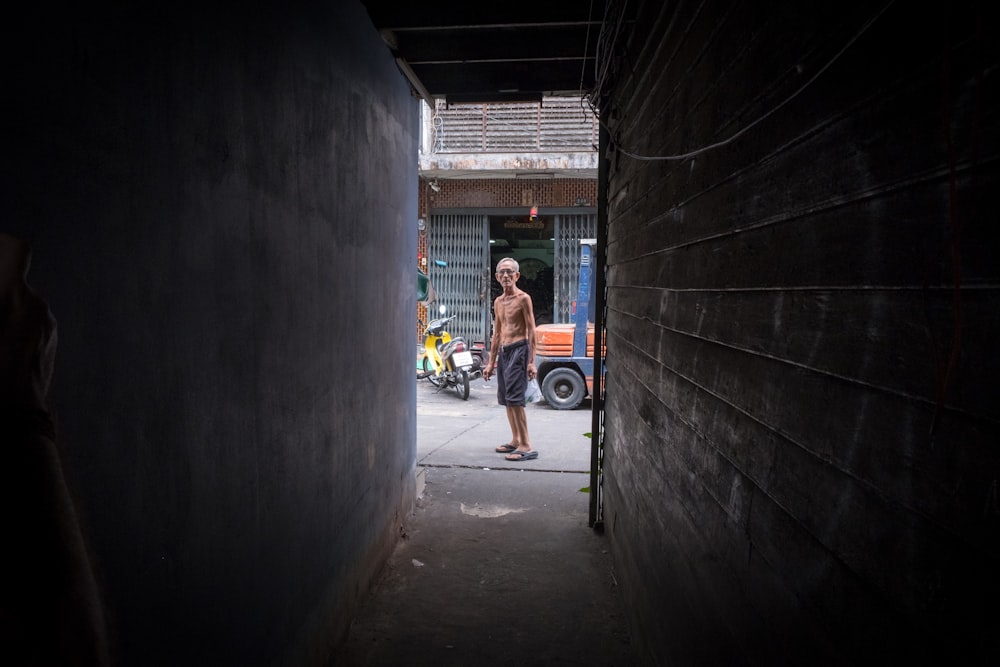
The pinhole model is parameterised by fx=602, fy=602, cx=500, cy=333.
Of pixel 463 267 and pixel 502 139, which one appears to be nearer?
pixel 502 139

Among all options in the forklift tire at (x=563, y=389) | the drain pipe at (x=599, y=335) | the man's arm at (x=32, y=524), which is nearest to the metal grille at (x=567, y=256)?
the forklift tire at (x=563, y=389)

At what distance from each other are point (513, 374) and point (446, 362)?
4.24m

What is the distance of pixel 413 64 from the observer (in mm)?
4398

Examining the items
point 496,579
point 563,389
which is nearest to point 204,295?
point 496,579

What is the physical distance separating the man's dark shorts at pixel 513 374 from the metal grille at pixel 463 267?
7264mm

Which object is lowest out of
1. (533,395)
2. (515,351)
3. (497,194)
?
(533,395)

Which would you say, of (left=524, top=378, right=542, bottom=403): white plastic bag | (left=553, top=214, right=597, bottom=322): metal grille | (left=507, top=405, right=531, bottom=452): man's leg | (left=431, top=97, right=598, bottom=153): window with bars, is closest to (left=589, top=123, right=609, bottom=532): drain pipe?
(left=507, top=405, right=531, bottom=452): man's leg

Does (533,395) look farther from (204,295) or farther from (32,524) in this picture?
(32,524)

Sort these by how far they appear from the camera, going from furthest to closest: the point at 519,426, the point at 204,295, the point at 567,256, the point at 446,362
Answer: the point at 567,256 < the point at 446,362 < the point at 519,426 < the point at 204,295

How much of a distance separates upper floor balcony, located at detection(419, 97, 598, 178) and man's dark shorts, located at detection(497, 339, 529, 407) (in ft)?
23.3

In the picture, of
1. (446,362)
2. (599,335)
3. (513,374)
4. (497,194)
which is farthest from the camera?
(497,194)

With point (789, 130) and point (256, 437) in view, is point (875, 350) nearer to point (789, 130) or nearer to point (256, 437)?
point (789, 130)

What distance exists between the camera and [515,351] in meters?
6.66

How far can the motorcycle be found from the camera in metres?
10.4
